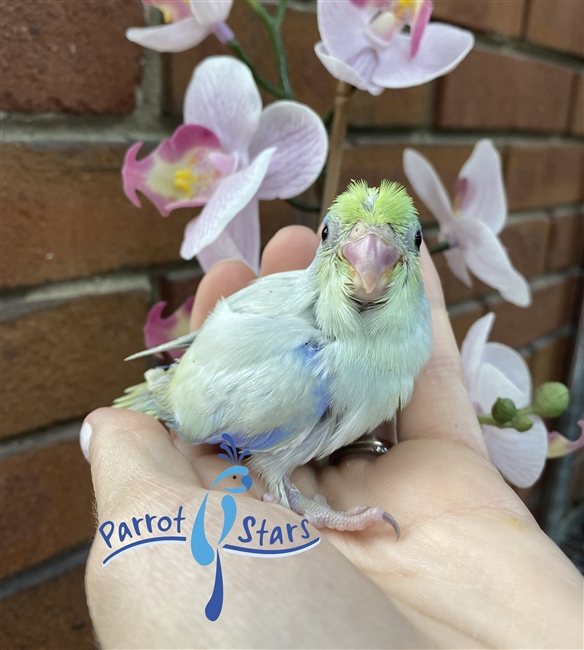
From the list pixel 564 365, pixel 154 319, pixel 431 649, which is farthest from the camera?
pixel 564 365

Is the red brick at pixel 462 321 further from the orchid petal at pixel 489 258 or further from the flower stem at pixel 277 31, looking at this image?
the flower stem at pixel 277 31

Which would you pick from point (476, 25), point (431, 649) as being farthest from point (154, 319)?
point (476, 25)

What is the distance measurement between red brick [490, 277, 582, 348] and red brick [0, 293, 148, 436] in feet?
2.32

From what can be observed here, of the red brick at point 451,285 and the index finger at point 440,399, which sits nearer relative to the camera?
the index finger at point 440,399

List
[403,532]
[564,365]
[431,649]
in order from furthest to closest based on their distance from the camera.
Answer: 1. [564,365]
2. [403,532]
3. [431,649]

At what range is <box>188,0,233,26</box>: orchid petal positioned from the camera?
43 centimetres

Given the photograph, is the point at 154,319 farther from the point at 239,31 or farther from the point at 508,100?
the point at 508,100

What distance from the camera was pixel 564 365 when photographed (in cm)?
126

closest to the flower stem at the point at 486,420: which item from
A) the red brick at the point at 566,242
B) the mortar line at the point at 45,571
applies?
the mortar line at the point at 45,571

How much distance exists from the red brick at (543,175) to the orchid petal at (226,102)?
0.65 metres

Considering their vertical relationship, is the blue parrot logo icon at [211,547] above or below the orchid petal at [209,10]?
below

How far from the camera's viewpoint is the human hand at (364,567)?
0.93ft

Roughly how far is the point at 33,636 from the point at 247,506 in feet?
1.54

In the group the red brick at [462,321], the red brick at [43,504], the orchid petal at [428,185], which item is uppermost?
the orchid petal at [428,185]
